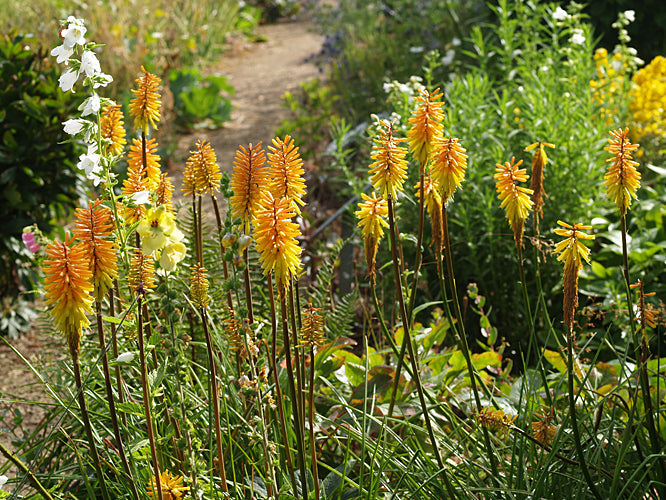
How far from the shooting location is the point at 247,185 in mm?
1372

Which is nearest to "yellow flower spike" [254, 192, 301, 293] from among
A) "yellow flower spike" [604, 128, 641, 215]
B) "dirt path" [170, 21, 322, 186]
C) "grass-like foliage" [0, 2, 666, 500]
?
"grass-like foliage" [0, 2, 666, 500]

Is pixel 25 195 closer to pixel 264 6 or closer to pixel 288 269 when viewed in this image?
pixel 288 269

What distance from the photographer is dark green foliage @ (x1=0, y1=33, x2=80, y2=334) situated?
4.07 m

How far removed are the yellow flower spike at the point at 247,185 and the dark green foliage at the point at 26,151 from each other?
9.95 feet

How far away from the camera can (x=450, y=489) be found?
1516mm

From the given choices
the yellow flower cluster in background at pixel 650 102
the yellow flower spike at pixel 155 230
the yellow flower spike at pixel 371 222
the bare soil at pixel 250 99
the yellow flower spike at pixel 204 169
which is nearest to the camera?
the yellow flower spike at pixel 155 230

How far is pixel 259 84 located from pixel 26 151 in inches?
213

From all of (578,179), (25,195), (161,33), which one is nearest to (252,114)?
(161,33)

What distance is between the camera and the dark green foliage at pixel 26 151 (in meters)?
4.07

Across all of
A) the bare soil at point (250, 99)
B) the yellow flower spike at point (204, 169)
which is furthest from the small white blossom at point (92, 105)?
the bare soil at point (250, 99)

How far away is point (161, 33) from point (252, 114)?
6.27 ft

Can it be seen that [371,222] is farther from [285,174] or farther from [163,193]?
[163,193]

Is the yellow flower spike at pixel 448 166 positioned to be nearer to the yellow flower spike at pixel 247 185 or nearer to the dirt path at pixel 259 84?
the yellow flower spike at pixel 247 185

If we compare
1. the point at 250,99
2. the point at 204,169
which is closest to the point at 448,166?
the point at 204,169
